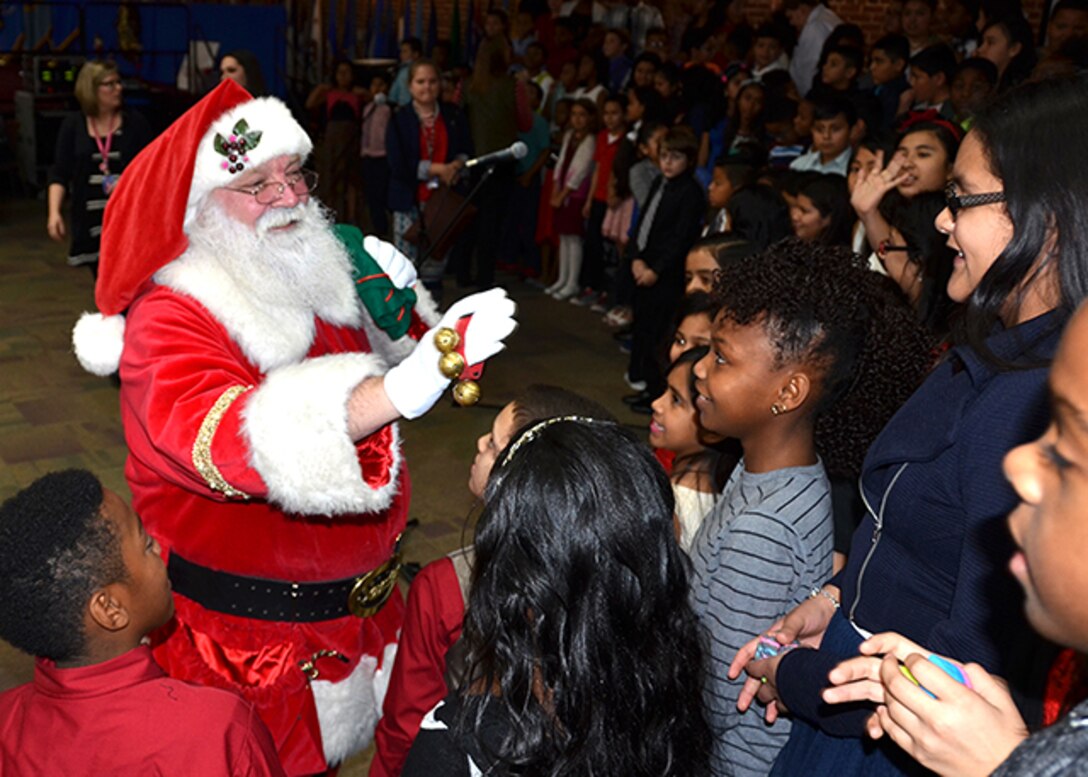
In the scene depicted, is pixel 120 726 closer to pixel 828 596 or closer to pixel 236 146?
pixel 828 596

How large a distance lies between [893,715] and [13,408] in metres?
5.48

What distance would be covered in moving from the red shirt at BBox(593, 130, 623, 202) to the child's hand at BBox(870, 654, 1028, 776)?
6.58 meters

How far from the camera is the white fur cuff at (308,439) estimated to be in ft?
6.61

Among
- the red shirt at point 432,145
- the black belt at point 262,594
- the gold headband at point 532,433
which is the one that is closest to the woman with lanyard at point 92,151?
the red shirt at point 432,145

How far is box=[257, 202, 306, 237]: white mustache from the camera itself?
8.25 feet

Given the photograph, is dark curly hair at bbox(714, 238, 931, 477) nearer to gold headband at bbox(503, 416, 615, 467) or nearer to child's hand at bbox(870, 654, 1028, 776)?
gold headband at bbox(503, 416, 615, 467)

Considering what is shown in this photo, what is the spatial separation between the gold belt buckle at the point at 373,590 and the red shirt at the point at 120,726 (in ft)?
2.37

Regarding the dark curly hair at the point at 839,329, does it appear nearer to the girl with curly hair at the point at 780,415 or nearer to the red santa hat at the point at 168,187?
the girl with curly hair at the point at 780,415

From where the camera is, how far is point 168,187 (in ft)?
7.73

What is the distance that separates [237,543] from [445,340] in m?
0.74

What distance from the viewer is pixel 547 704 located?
4.64 ft

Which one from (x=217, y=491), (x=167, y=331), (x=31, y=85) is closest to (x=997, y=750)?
(x=217, y=491)

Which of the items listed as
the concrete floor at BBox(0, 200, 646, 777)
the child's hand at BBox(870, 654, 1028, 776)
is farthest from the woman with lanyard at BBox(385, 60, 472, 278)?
the child's hand at BBox(870, 654, 1028, 776)

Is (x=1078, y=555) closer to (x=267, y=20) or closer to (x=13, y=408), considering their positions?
(x=13, y=408)
